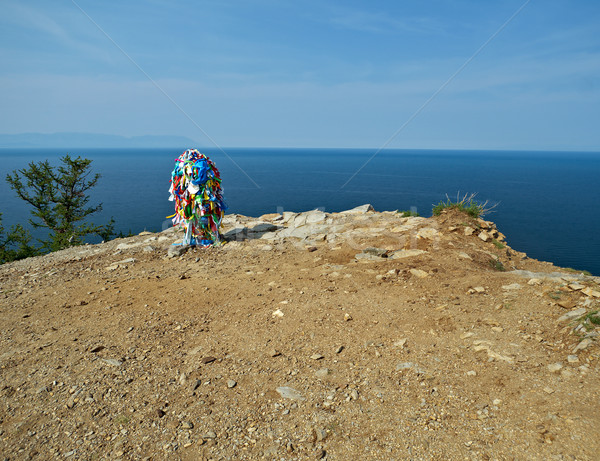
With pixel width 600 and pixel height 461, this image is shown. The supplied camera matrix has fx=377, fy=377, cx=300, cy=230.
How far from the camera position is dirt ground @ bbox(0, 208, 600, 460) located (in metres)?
3.91

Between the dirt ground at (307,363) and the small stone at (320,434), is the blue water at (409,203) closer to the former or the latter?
the dirt ground at (307,363)

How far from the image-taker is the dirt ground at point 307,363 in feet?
12.8

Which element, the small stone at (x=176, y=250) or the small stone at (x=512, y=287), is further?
the small stone at (x=176, y=250)

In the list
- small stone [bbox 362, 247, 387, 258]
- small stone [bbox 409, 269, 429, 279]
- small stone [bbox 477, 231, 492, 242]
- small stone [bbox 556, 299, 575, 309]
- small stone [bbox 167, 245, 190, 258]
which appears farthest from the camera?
small stone [bbox 167, 245, 190, 258]

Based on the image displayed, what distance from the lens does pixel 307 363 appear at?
5359 mm

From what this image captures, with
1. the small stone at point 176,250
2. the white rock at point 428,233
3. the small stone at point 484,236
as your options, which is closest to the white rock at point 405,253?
the white rock at point 428,233

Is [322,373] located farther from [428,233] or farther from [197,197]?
[197,197]

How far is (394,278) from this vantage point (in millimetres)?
7969

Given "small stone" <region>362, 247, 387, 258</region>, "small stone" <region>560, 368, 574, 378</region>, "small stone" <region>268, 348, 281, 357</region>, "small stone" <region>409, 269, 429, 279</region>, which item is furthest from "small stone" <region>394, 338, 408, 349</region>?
"small stone" <region>362, 247, 387, 258</region>

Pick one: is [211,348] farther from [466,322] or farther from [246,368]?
[466,322]

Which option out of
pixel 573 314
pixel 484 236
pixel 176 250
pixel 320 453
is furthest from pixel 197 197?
pixel 573 314

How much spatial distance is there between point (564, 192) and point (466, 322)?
89211 millimetres

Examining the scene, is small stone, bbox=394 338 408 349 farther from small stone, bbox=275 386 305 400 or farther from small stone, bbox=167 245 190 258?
small stone, bbox=167 245 190 258

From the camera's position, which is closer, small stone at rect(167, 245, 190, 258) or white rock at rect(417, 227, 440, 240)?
white rock at rect(417, 227, 440, 240)
